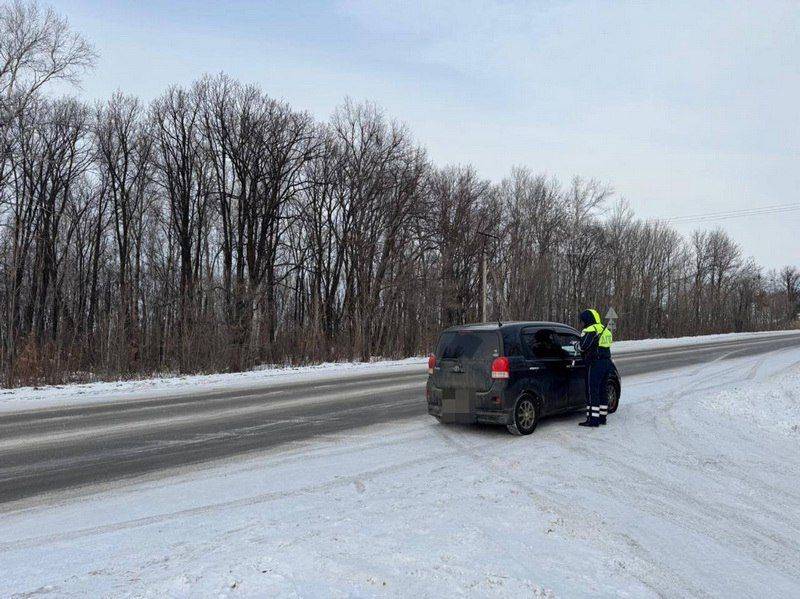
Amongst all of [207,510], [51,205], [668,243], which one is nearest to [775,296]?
[668,243]

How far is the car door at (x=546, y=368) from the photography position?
8.71 metres

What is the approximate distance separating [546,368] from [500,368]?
1.09m

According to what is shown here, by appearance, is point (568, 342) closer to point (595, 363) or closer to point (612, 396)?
point (595, 363)

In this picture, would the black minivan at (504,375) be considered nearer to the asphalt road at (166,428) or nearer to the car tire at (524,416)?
the car tire at (524,416)

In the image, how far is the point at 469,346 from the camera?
867 cm

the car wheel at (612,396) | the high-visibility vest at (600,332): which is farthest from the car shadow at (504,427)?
the high-visibility vest at (600,332)

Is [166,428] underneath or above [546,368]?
underneath

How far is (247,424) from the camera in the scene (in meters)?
9.62

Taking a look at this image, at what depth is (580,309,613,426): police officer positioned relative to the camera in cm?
895

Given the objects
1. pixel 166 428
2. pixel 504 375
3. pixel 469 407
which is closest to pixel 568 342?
pixel 504 375

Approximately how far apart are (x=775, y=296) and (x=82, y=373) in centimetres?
10594

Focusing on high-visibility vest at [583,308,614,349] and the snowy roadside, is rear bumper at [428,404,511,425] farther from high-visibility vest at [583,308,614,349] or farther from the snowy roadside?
the snowy roadside

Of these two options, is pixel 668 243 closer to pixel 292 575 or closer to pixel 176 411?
pixel 176 411

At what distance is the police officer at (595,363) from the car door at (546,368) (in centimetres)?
39
